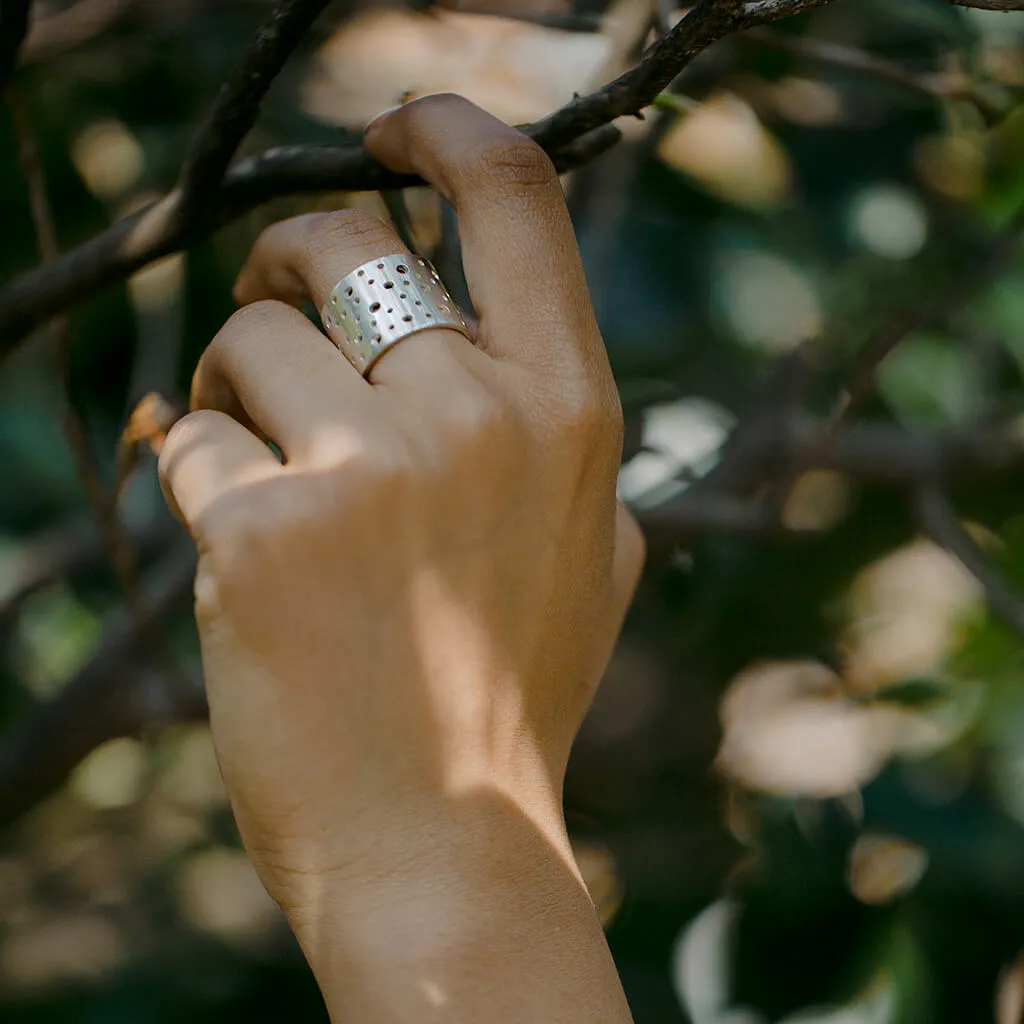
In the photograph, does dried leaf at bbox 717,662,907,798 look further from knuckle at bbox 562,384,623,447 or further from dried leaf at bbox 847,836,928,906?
knuckle at bbox 562,384,623,447

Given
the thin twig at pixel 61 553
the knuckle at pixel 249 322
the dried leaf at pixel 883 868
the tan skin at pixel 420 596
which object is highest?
the knuckle at pixel 249 322

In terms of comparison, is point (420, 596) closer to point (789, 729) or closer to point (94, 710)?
point (94, 710)

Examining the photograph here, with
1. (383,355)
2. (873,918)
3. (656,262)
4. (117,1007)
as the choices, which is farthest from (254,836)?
(117,1007)

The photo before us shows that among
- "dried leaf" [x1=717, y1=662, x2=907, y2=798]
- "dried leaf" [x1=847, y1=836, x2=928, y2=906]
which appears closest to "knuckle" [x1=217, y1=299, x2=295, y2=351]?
"dried leaf" [x1=847, y1=836, x2=928, y2=906]

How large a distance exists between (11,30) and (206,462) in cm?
46

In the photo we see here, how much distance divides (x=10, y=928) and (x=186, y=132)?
62.5 inches

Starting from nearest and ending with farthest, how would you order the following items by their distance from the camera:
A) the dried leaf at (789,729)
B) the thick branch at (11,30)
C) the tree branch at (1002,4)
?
1. the tree branch at (1002,4)
2. the thick branch at (11,30)
3. the dried leaf at (789,729)

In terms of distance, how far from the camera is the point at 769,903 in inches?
Result: 63.6

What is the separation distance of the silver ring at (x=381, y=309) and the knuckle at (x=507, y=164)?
0.22ft

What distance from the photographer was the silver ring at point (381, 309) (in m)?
0.68

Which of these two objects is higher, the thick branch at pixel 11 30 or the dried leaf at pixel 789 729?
the thick branch at pixel 11 30

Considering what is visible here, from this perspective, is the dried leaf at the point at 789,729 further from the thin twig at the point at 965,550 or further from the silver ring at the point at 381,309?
the silver ring at the point at 381,309

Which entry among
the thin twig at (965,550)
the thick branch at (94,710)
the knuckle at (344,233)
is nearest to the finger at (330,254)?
the knuckle at (344,233)

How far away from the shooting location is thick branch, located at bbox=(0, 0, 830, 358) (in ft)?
2.19
